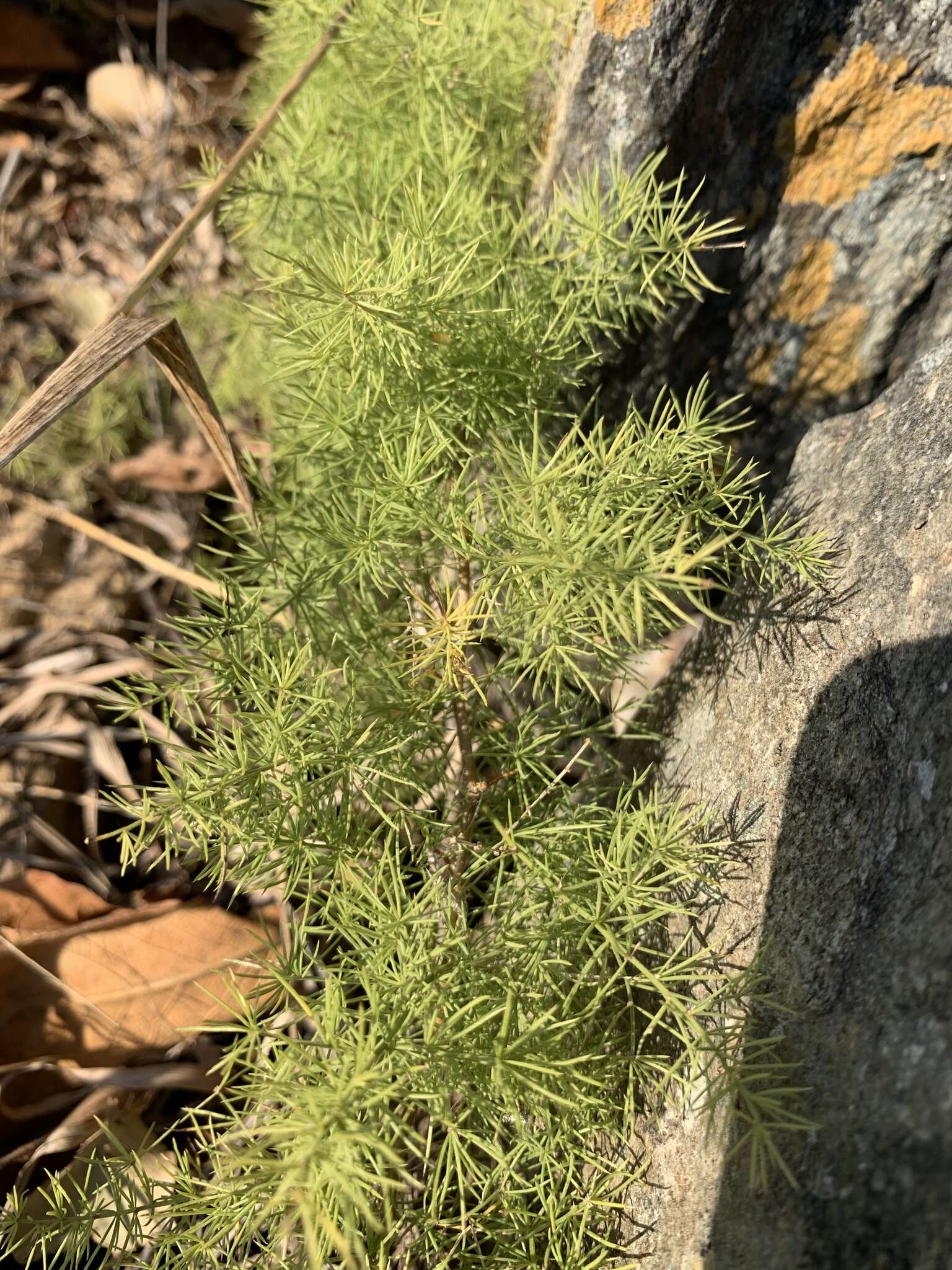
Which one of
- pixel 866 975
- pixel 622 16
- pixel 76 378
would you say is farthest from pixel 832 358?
pixel 76 378

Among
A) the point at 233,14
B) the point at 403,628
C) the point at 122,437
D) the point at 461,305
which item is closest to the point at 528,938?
the point at 403,628

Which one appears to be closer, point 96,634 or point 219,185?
point 219,185

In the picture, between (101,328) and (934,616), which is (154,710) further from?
(934,616)

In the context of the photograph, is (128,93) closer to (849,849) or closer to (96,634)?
(96,634)

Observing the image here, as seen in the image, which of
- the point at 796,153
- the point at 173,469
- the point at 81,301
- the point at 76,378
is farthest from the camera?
the point at 81,301

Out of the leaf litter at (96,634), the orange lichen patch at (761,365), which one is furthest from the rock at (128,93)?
the orange lichen patch at (761,365)

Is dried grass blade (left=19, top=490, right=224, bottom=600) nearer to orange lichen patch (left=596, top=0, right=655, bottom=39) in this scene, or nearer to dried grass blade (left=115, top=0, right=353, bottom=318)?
dried grass blade (left=115, top=0, right=353, bottom=318)

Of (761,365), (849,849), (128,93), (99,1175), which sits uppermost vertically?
(128,93)
